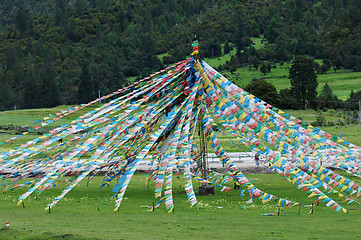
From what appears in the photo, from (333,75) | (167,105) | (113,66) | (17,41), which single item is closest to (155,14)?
(17,41)

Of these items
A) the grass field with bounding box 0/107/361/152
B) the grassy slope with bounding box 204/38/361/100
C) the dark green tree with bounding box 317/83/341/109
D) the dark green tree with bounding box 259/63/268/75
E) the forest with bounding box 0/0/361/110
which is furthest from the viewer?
the forest with bounding box 0/0/361/110

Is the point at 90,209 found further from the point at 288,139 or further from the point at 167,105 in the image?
the point at 288,139

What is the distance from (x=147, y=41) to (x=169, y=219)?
105m

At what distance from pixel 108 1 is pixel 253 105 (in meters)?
147

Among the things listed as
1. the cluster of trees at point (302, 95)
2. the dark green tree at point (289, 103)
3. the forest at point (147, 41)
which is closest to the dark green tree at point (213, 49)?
the forest at point (147, 41)

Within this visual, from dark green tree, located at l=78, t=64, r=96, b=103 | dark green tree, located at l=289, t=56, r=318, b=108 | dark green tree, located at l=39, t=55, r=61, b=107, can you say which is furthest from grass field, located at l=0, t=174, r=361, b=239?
dark green tree, located at l=39, t=55, r=61, b=107

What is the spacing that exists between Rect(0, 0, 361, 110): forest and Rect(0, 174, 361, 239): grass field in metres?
50.8

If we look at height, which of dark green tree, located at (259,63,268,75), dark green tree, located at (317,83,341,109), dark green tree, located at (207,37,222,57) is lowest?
dark green tree, located at (317,83,341,109)

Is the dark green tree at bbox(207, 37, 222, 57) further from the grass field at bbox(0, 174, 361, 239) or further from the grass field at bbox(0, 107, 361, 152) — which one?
the grass field at bbox(0, 174, 361, 239)

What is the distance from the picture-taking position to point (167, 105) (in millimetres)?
21922

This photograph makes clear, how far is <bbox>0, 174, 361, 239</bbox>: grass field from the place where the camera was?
46.2 ft

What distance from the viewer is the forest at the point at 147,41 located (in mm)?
98375

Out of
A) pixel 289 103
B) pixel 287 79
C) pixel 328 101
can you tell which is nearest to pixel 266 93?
pixel 289 103

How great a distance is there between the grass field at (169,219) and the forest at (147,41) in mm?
50849
